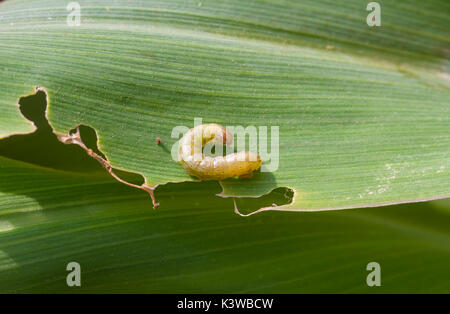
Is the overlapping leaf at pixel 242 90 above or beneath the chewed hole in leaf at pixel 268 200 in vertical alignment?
above

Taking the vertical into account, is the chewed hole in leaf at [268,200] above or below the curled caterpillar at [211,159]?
below

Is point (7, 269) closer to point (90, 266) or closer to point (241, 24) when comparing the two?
point (90, 266)

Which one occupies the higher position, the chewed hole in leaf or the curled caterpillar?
the curled caterpillar

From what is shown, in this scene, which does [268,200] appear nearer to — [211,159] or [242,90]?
[211,159]

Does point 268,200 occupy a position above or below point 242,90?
below

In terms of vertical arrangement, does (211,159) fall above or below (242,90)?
below

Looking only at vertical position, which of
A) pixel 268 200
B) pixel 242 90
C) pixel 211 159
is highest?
pixel 242 90

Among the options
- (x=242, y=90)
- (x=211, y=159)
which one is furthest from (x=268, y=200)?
(x=242, y=90)

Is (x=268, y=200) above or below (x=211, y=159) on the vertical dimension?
below
